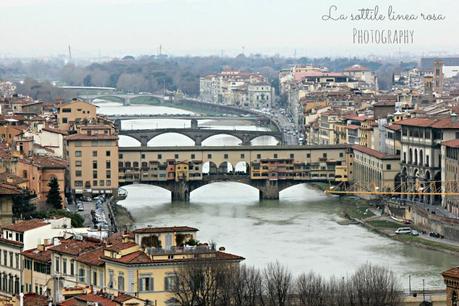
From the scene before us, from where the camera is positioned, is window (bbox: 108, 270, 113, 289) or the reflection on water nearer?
window (bbox: 108, 270, 113, 289)

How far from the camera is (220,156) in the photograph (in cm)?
3872

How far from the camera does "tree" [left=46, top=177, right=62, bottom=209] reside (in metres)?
26.6

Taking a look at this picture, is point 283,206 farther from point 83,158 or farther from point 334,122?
point 334,122

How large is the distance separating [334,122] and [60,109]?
7.51 meters

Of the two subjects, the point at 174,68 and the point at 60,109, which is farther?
the point at 174,68

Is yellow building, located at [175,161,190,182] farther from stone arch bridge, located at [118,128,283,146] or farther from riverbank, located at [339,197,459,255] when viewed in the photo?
stone arch bridge, located at [118,128,283,146]

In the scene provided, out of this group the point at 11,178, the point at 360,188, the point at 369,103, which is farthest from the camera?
the point at 369,103

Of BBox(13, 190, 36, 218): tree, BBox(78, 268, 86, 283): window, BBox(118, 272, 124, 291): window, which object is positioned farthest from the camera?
BBox(13, 190, 36, 218): tree

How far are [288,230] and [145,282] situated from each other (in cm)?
1377

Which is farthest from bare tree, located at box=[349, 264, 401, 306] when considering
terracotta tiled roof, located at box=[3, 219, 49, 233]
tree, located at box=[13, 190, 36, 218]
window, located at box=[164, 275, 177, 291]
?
tree, located at box=[13, 190, 36, 218]

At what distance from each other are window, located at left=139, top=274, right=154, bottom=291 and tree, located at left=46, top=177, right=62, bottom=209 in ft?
37.7

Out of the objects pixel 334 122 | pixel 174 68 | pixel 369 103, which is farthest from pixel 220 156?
pixel 174 68

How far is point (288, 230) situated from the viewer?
28656mm

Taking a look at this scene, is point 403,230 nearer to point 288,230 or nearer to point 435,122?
point 288,230
